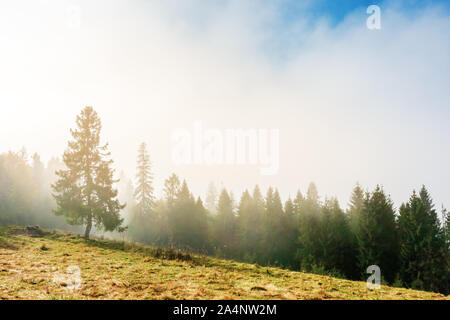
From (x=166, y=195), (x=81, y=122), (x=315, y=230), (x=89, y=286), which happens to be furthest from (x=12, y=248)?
(x=315, y=230)

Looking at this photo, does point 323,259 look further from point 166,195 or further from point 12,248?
point 12,248

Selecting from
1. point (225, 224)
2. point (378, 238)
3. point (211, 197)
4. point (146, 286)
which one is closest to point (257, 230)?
point (225, 224)

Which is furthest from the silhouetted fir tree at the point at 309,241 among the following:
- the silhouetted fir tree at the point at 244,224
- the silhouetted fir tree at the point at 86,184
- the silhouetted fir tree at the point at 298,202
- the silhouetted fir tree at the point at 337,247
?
the silhouetted fir tree at the point at 86,184

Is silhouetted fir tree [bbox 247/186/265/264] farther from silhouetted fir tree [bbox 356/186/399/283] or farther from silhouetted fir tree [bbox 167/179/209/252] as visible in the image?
silhouetted fir tree [bbox 356/186/399/283]

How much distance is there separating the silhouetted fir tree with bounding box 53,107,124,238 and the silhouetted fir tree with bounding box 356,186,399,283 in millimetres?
33954

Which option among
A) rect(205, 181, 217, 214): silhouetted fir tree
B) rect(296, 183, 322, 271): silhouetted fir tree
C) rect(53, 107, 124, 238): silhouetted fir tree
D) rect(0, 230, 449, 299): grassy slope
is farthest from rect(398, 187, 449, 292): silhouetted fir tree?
rect(205, 181, 217, 214): silhouetted fir tree

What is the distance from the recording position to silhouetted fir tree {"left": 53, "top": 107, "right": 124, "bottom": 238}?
75.9 ft

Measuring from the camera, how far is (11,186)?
5197 centimetres

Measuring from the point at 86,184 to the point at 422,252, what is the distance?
4450 cm

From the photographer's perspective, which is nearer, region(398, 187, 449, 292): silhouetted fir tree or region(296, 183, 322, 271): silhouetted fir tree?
region(398, 187, 449, 292): silhouetted fir tree

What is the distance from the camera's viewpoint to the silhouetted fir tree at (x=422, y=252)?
31.7 m

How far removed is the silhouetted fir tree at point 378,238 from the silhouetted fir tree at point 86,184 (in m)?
34.0

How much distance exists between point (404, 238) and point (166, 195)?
43060mm
